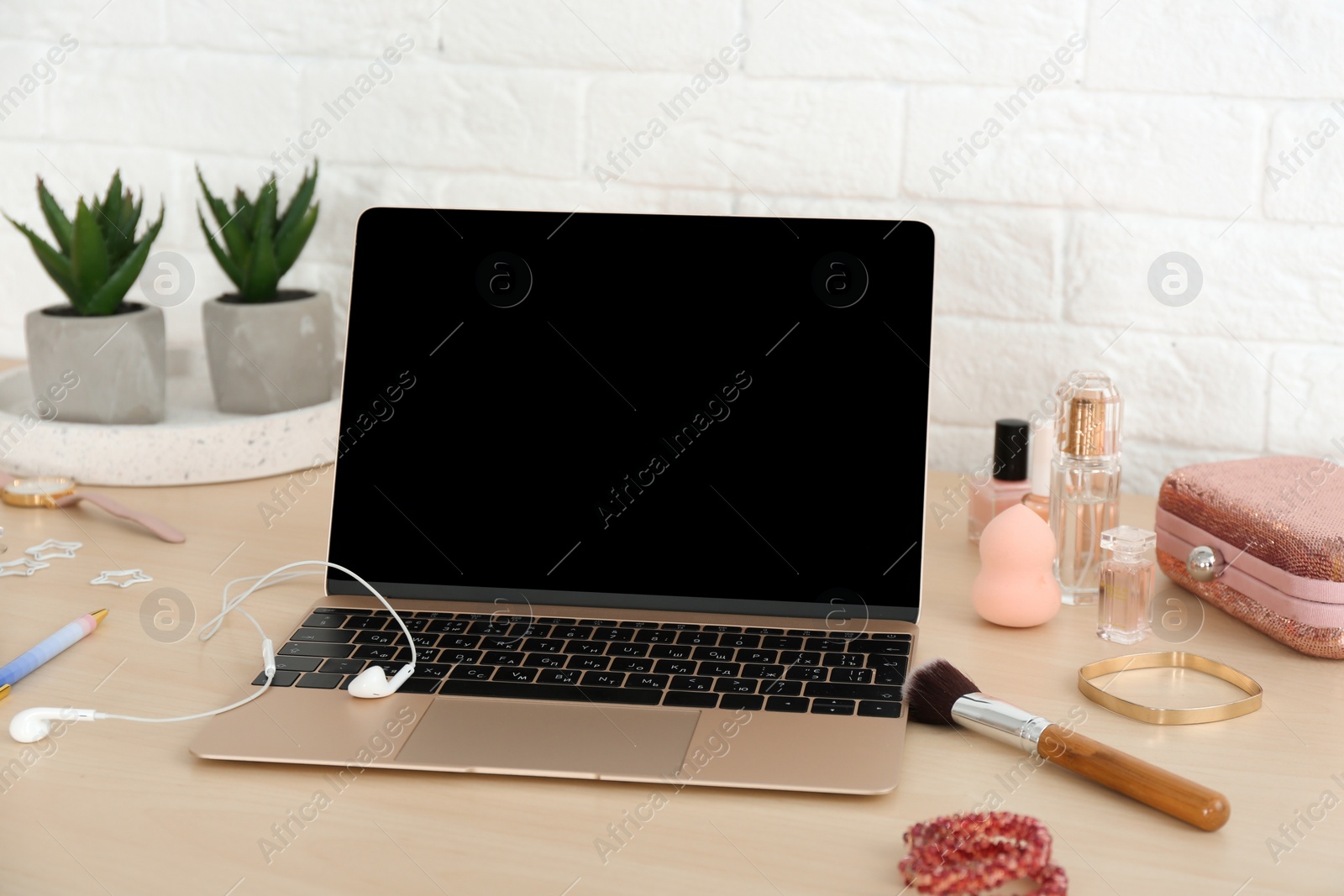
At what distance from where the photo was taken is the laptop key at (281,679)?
0.67 metres

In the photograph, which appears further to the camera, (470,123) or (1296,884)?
(470,123)

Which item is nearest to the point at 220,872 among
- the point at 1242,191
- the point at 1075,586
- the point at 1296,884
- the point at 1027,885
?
the point at 1027,885

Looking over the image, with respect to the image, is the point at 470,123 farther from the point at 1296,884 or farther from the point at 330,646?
the point at 1296,884

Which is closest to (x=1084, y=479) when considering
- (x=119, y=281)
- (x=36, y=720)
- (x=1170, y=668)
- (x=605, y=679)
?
(x=1170, y=668)

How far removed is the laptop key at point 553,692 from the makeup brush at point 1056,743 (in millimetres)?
143

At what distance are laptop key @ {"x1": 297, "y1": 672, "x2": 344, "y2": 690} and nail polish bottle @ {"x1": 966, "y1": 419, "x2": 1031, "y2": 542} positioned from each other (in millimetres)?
487

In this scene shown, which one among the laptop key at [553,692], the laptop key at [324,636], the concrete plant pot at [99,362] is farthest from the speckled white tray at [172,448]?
the laptop key at [553,692]

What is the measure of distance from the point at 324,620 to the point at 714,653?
25 cm

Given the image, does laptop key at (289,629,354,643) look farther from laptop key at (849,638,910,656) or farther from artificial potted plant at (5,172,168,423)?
artificial potted plant at (5,172,168,423)

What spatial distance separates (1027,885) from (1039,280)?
0.66 m

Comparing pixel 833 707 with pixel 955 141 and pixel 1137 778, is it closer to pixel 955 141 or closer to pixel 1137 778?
pixel 1137 778

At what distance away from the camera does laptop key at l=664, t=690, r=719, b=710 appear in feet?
2.14

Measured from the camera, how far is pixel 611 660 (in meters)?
0.71

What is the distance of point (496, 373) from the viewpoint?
33.0 inches
